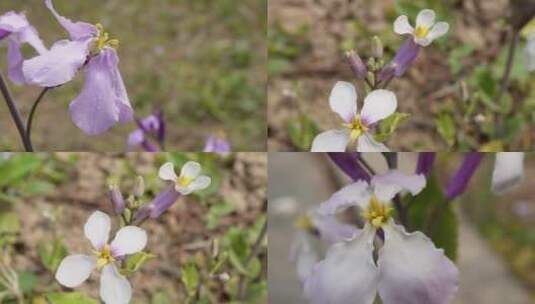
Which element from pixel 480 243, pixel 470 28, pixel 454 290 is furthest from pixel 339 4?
pixel 454 290

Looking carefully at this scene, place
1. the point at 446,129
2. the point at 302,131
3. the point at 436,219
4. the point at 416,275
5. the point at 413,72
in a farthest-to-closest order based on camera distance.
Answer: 1. the point at 413,72
2. the point at 302,131
3. the point at 446,129
4. the point at 436,219
5. the point at 416,275

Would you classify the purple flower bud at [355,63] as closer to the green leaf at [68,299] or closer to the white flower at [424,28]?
the white flower at [424,28]

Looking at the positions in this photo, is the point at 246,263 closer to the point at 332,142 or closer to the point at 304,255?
the point at 304,255

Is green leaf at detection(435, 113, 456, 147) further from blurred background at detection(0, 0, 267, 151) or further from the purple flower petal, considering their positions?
blurred background at detection(0, 0, 267, 151)

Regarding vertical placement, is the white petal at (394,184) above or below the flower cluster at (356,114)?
below

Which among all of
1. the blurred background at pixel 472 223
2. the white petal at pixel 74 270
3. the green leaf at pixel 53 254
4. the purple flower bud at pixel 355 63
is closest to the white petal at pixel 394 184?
the purple flower bud at pixel 355 63

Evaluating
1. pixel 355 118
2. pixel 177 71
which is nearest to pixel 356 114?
pixel 355 118

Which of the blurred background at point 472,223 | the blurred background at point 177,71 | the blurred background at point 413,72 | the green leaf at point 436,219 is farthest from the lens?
the blurred background at point 177,71
